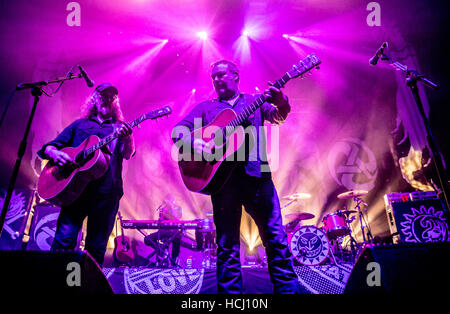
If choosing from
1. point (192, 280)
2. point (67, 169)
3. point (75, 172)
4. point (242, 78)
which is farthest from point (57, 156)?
point (242, 78)

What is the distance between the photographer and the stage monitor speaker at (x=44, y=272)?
61.7 inches

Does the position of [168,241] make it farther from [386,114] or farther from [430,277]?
[386,114]

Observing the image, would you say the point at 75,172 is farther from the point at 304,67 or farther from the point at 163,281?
the point at 304,67

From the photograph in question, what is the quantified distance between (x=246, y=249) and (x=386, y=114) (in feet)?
20.5

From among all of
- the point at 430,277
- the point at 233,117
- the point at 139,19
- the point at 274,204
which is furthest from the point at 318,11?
the point at 430,277

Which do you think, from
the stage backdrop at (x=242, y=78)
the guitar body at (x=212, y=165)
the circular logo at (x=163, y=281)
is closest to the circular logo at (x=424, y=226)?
the stage backdrop at (x=242, y=78)

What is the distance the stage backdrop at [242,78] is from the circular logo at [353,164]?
0.04 metres

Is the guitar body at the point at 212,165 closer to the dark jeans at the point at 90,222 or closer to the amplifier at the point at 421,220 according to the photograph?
the dark jeans at the point at 90,222

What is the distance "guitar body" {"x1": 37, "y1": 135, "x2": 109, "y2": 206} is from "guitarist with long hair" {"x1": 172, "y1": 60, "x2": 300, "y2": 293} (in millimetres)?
944

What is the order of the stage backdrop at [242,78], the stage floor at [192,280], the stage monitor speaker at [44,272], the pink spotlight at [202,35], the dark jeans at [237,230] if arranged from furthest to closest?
the pink spotlight at [202,35], the stage backdrop at [242,78], the stage floor at [192,280], the dark jeans at [237,230], the stage monitor speaker at [44,272]

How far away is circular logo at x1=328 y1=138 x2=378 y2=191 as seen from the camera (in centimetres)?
880

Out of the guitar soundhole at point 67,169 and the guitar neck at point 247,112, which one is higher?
the guitar neck at point 247,112

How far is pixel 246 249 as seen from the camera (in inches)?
317

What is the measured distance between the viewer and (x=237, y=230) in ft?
7.86
